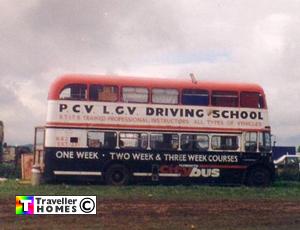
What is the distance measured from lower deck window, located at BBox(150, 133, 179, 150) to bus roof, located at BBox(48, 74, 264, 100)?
2.22 meters

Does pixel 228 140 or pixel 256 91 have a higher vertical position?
pixel 256 91

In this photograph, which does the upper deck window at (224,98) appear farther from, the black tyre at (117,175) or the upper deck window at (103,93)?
the black tyre at (117,175)

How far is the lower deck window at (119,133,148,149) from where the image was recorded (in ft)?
81.1

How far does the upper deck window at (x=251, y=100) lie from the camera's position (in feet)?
83.7

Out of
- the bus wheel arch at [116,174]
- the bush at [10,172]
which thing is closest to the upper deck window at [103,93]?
the bus wheel arch at [116,174]

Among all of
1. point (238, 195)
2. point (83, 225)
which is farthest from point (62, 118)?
point (83, 225)

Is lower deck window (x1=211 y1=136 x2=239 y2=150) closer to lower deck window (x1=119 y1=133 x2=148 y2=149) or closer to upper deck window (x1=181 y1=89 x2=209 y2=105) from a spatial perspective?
upper deck window (x1=181 y1=89 x2=209 y2=105)

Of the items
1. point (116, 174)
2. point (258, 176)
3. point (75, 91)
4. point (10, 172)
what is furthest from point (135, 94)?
point (10, 172)

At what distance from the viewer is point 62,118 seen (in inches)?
945

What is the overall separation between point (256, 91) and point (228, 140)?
264 centimetres

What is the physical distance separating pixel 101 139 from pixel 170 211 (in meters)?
9.65

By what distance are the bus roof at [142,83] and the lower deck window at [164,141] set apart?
2.22 m

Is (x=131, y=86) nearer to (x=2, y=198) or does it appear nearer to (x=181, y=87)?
(x=181, y=87)

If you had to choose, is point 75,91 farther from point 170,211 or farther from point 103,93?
point 170,211
